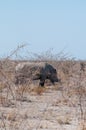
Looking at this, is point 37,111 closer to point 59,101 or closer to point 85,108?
point 85,108

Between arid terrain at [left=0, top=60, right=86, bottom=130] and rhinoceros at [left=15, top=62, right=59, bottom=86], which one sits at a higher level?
rhinoceros at [left=15, top=62, right=59, bottom=86]

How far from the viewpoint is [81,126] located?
8.95 metres

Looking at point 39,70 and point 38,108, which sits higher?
point 39,70

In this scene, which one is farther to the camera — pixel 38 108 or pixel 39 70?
pixel 39 70

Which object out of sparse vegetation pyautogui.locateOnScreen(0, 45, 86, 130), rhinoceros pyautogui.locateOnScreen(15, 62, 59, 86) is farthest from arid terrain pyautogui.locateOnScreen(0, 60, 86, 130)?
rhinoceros pyautogui.locateOnScreen(15, 62, 59, 86)

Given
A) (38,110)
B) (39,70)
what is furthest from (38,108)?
(39,70)

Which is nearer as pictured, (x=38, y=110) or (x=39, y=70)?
(x=38, y=110)

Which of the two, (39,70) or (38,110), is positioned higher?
(39,70)

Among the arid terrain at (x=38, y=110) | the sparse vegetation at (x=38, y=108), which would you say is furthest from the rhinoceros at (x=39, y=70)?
the arid terrain at (x=38, y=110)

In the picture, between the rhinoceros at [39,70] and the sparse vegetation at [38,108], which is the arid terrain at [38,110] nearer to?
the sparse vegetation at [38,108]

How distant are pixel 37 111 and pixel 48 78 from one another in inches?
504

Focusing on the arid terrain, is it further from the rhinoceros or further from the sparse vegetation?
the rhinoceros

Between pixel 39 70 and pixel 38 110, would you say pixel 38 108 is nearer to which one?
pixel 38 110

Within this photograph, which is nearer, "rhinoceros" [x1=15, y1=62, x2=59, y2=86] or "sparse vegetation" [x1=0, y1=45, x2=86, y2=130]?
"sparse vegetation" [x1=0, y1=45, x2=86, y2=130]
